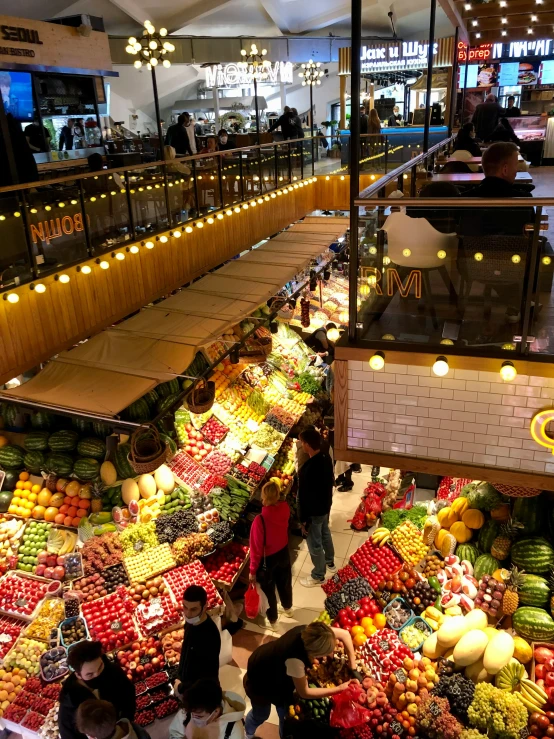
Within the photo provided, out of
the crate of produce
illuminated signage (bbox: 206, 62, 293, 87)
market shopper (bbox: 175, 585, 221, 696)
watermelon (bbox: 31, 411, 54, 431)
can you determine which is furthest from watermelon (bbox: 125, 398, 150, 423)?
illuminated signage (bbox: 206, 62, 293, 87)

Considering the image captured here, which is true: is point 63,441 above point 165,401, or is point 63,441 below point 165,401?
below

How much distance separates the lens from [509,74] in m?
13.9

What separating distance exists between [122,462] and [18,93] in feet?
36.7

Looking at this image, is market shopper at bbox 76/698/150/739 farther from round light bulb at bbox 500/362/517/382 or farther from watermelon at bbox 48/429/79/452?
round light bulb at bbox 500/362/517/382

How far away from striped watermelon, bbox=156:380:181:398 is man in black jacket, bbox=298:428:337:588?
1572 mm

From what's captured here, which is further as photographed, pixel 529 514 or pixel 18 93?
pixel 18 93

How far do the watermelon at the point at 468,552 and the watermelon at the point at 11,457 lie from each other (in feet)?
15.0

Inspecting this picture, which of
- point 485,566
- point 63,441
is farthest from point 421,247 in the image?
point 63,441

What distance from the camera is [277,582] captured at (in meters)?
5.96

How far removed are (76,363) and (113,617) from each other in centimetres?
254

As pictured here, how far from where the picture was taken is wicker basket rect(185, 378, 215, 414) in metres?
6.00

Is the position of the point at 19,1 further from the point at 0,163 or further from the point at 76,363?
the point at 76,363

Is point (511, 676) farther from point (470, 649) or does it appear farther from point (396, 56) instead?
point (396, 56)

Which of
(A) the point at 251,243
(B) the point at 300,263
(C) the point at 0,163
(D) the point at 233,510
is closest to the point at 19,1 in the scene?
(A) the point at 251,243
